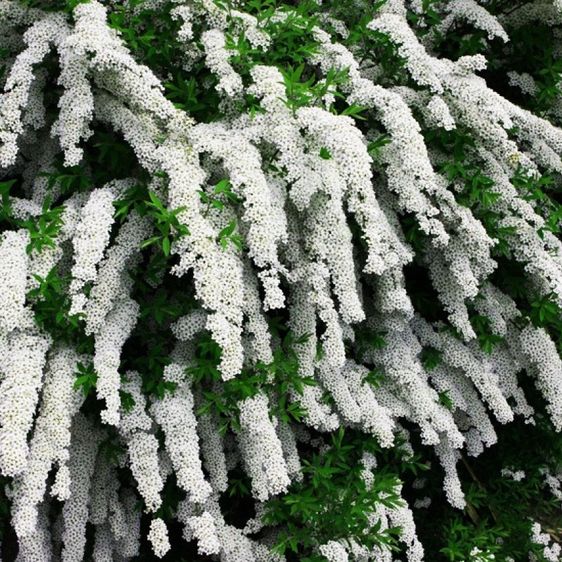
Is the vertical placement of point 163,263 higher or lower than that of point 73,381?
higher

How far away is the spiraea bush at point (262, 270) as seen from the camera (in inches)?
133

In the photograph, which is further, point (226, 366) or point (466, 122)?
point (466, 122)

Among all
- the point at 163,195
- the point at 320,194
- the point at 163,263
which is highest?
the point at 320,194

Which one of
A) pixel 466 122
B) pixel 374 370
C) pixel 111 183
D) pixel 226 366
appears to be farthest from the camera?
pixel 374 370

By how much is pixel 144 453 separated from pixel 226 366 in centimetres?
75

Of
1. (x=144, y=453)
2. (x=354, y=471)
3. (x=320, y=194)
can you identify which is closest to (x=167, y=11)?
(x=320, y=194)

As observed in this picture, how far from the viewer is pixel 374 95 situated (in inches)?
150

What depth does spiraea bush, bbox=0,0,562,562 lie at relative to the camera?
11.1 ft

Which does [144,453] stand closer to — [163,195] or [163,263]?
[163,263]

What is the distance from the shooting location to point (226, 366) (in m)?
3.16

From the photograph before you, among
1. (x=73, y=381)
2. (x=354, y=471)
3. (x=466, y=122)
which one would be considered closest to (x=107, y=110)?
(x=73, y=381)

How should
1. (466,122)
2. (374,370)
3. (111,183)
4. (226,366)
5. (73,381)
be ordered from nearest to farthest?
(226,366), (73,381), (111,183), (466,122), (374,370)

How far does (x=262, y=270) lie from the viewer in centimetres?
390

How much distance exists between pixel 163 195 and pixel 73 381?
0.94 metres
